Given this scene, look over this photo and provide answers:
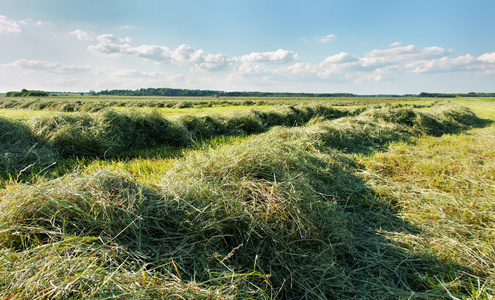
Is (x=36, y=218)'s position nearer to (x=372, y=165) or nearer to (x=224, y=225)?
(x=224, y=225)

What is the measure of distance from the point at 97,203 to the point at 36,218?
0.34 metres

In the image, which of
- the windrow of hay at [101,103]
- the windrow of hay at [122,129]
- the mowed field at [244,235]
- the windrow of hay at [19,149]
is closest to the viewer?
the mowed field at [244,235]

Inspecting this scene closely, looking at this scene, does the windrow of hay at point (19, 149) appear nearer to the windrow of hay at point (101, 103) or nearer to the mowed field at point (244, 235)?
the mowed field at point (244, 235)

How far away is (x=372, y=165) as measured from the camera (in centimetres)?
373

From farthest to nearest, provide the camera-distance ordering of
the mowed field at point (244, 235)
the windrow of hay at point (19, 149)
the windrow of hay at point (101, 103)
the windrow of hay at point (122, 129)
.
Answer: the windrow of hay at point (101, 103) < the windrow of hay at point (122, 129) < the windrow of hay at point (19, 149) < the mowed field at point (244, 235)

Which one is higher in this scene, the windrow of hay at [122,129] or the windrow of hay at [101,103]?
the windrow of hay at [101,103]

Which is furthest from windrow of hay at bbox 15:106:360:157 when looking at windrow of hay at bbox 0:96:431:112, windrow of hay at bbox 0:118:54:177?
windrow of hay at bbox 0:96:431:112

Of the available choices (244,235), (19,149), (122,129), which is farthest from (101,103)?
(244,235)

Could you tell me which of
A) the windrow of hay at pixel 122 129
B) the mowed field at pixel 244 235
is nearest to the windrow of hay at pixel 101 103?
the windrow of hay at pixel 122 129

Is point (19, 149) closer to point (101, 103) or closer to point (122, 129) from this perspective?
point (122, 129)

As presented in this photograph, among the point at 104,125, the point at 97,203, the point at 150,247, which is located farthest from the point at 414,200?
the point at 104,125

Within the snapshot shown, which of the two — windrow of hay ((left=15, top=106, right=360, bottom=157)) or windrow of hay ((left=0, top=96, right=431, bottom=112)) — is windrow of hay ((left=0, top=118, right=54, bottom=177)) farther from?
windrow of hay ((left=0, top=96, right=431, bottom=112))

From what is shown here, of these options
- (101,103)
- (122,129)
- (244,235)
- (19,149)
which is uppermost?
(101,103)

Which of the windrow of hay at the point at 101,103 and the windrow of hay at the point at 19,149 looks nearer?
the windrow of hay at the point at 19,149
